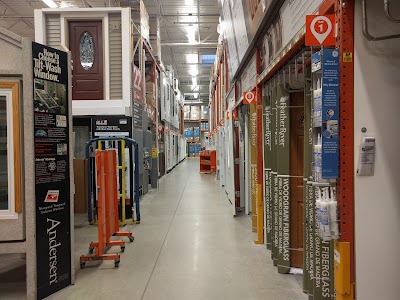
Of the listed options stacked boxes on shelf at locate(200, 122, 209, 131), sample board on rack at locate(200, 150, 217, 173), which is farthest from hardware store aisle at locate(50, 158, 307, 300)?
stacked boxes on shelf at locate(200, 122, 209, 131)

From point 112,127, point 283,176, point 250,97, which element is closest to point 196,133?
point 112,127

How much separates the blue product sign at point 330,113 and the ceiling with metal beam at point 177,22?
32.5 ft

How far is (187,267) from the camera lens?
12.5ft

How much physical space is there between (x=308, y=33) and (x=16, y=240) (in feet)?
9.75

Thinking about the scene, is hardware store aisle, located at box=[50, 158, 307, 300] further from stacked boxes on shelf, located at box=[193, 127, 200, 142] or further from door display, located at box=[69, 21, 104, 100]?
stacked boxes on shelf, located at box=[193, 127, 200, 142]

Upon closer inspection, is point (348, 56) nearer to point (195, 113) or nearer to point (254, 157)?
point (254, 157)

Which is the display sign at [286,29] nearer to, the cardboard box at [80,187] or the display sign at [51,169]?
the display sign at [51,169]

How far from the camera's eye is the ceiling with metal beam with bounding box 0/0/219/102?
12.4 meters

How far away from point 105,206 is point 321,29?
3.19 meters

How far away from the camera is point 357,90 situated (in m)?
1.88

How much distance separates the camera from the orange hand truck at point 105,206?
3.83m

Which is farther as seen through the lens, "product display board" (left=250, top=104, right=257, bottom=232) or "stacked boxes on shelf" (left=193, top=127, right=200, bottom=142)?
"stacked boxes on shelf" (left=193, top=127, right=200, bottom=142)

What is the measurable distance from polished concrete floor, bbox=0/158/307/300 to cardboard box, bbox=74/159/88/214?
62cm

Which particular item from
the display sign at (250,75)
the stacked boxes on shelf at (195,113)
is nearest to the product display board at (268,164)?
the display sign at (250,75)
